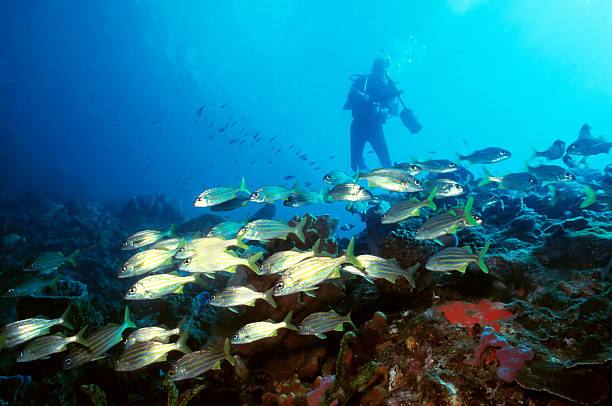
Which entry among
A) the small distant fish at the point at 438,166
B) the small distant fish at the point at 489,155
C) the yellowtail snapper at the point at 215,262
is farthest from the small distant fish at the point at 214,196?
the small distant fish at the point at 489,155

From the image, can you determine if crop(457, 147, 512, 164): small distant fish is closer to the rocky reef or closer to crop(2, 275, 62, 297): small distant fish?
the rocky reef

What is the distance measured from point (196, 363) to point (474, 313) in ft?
10.2

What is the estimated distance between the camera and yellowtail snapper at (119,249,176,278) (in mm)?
3477

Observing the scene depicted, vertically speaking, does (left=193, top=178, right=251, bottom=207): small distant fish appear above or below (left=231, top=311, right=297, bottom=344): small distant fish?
above

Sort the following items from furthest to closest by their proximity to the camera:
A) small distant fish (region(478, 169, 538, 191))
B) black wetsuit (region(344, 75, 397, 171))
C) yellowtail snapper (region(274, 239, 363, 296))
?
black wetsuit (region(344, 75, 397, 171)), small distant fish (region(478, 169, 538, 191)), yellowtail snapper (region(274, 239, 363, 296))

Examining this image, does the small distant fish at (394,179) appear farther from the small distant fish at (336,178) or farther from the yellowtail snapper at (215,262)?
the yellowtail snapper at (215,262)

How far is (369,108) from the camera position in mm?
16734

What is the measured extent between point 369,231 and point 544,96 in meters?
141

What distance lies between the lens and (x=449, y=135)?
134 meters

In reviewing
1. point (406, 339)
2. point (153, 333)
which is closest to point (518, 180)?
point (406, 339)

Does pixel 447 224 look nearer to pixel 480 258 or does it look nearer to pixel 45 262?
pixel 480 258

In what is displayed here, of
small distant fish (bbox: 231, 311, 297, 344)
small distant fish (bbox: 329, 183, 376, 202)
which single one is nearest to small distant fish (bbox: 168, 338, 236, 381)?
small distant fish (bbox: 231, 311, 297, 344)

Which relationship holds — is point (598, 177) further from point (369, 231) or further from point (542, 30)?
point (542, 30)

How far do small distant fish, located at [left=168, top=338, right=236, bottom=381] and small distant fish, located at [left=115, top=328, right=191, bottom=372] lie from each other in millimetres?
224
